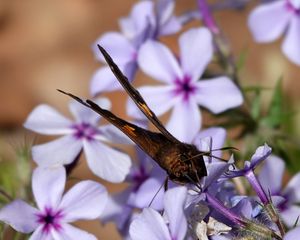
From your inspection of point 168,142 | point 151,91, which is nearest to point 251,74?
point 151,91

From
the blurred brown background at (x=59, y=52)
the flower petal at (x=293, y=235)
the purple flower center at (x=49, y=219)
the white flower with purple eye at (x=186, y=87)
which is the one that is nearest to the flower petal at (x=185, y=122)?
the white flower with purple eye at (x=186, y=87)

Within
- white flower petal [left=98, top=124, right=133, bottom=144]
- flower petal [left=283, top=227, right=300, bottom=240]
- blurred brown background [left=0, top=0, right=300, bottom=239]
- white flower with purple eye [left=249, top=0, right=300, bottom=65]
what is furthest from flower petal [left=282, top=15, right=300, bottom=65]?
blurred brown background [left=0, top=0, right=300, bottom=239]

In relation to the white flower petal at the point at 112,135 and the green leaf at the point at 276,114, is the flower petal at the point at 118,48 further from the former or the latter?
the green leaf at the point at 276,114

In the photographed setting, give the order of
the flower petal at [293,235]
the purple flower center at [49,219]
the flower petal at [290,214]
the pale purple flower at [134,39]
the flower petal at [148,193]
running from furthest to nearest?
the pale purple flower at [134,39]
the flower petal at [290,214]
the flower petal at [148,193]
the purple flower center at [49,219]
the flower petal at [293,235]

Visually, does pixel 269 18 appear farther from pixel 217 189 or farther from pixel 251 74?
pixel 251 74

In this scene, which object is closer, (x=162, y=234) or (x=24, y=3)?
(x=162, y=234)

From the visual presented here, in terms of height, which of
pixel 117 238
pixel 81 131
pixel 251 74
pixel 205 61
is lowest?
pixel 117 238
